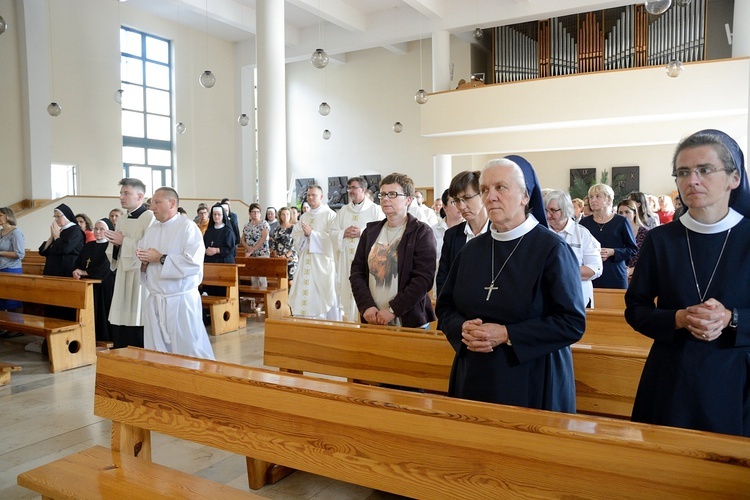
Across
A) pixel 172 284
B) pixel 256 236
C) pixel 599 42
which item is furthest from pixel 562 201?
pixel 599 42

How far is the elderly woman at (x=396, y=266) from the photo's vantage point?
339 cm

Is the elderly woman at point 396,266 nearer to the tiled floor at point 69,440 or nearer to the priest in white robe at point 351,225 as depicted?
the tiled floor at point 69,440

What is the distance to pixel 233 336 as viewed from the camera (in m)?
6.84

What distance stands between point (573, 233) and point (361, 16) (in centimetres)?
1258

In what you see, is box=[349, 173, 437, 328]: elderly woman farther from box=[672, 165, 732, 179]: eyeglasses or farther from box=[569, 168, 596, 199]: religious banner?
box=[569, 168, 596, 199]: religious banner

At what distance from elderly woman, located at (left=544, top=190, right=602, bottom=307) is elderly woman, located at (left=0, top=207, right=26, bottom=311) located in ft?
21.0

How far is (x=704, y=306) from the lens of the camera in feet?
5.60

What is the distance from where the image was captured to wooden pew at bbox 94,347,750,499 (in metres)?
1.36

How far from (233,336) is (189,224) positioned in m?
2.60

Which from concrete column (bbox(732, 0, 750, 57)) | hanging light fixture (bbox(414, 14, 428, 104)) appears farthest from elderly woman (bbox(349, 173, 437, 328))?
concrete column (bbox(732, 0, 750, 57))

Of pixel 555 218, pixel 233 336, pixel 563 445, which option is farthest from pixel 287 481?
pixel 233 336

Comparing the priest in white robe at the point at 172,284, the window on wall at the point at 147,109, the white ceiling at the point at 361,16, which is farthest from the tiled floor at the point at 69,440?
the window on wall at the point at 147,109

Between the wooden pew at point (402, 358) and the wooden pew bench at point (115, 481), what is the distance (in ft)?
3.21

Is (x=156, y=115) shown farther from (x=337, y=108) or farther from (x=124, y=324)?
(x=124, y=324)
